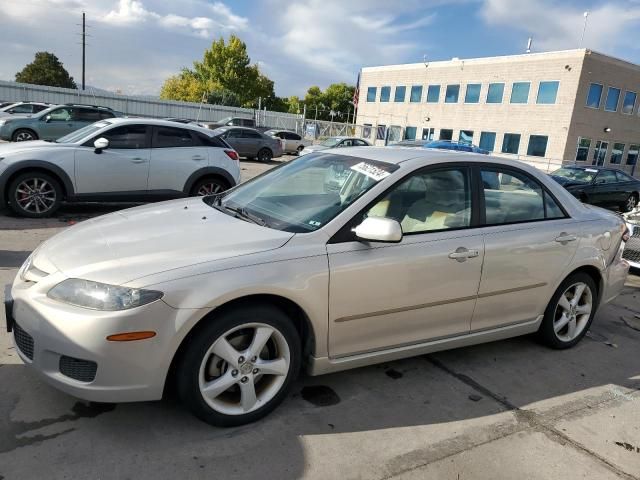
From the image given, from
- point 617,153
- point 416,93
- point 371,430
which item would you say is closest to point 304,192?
point 371,430


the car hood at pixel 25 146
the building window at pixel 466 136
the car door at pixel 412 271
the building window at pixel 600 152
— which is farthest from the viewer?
the building window at pixel 466 136

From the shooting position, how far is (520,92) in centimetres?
3619

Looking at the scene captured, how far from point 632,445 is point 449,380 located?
116cm

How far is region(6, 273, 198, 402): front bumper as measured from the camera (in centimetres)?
250

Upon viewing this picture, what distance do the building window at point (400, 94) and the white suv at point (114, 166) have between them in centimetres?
4030

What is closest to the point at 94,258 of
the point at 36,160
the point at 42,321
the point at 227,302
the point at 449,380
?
the point at 42,321

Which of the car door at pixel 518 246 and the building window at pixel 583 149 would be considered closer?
the car door at pixel 518 246

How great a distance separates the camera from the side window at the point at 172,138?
26.8 feet

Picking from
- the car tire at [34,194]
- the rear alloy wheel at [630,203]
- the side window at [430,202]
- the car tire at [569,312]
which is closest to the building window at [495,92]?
the rear alloy wheel at [630,203]

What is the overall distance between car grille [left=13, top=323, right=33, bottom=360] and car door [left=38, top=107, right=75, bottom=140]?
14.4 meters

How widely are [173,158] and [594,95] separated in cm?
3387

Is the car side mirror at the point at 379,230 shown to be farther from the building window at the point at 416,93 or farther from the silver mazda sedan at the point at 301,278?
the building window at the point at 416,93

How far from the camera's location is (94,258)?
279 cm

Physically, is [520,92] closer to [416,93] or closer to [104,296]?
[416,93]
